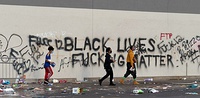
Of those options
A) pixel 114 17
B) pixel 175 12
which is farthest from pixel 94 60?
pixel 175 12

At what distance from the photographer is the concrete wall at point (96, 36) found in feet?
58.2

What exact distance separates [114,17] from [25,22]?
170 inches

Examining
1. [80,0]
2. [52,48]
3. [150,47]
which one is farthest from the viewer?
[150,47]

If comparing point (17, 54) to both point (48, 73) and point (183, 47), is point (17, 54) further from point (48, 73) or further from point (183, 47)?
point (183, 47)

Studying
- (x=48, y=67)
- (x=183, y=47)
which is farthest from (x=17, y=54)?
(x=183, y=47)

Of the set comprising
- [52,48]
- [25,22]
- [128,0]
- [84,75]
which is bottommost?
[84,75]

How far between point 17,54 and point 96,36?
12.5ft

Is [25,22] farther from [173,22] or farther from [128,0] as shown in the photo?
[173,22]

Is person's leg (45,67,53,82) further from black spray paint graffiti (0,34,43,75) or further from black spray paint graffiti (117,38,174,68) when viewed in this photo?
black spray paint graffiti (117,38,174,68)

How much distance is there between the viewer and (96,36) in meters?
19.3

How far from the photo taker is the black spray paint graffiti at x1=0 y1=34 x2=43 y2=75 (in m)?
17.5

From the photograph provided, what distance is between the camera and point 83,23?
18.9m

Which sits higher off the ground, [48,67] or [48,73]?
[48,67]

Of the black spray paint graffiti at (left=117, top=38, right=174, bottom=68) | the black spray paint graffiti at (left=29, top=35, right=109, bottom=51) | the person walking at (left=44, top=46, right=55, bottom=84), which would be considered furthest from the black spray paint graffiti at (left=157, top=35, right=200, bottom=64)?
the person walking at (left=44, top=46, right=55, bottom=84)
